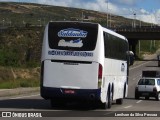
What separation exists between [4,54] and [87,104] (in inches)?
2379

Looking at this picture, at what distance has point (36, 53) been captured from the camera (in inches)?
4355

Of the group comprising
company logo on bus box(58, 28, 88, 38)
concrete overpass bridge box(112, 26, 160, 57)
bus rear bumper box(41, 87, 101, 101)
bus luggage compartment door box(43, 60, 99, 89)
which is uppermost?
company logo on bus box(58, 28, 88, 38)

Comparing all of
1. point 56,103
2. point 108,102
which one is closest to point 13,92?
point 56,103

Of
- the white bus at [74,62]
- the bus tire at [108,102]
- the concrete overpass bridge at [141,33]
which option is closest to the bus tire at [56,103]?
the white bus at [74,62]

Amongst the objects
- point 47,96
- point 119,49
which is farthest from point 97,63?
point 119,49

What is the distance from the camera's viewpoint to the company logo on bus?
24.0 meters

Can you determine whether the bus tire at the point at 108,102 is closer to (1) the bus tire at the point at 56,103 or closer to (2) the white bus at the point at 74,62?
(2) the white bus at the point at 74,62

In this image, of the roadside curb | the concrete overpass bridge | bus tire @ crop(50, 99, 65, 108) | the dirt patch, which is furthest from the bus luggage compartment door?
the concrete overpass bridge

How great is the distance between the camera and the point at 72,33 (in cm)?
2405

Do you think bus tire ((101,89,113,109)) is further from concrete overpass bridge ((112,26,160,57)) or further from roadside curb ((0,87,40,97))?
concrete overpass bridge ((112,26,160,57))

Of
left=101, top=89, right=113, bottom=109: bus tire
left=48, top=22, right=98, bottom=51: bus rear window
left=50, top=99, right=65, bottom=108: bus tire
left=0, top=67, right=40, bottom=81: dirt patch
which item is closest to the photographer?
left=48, top=22, right=98, bottom=51: bus rear window

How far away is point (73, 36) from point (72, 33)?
135 mm

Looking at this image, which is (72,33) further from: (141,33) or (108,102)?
(141,33)

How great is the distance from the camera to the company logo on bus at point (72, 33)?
78.9 ft
